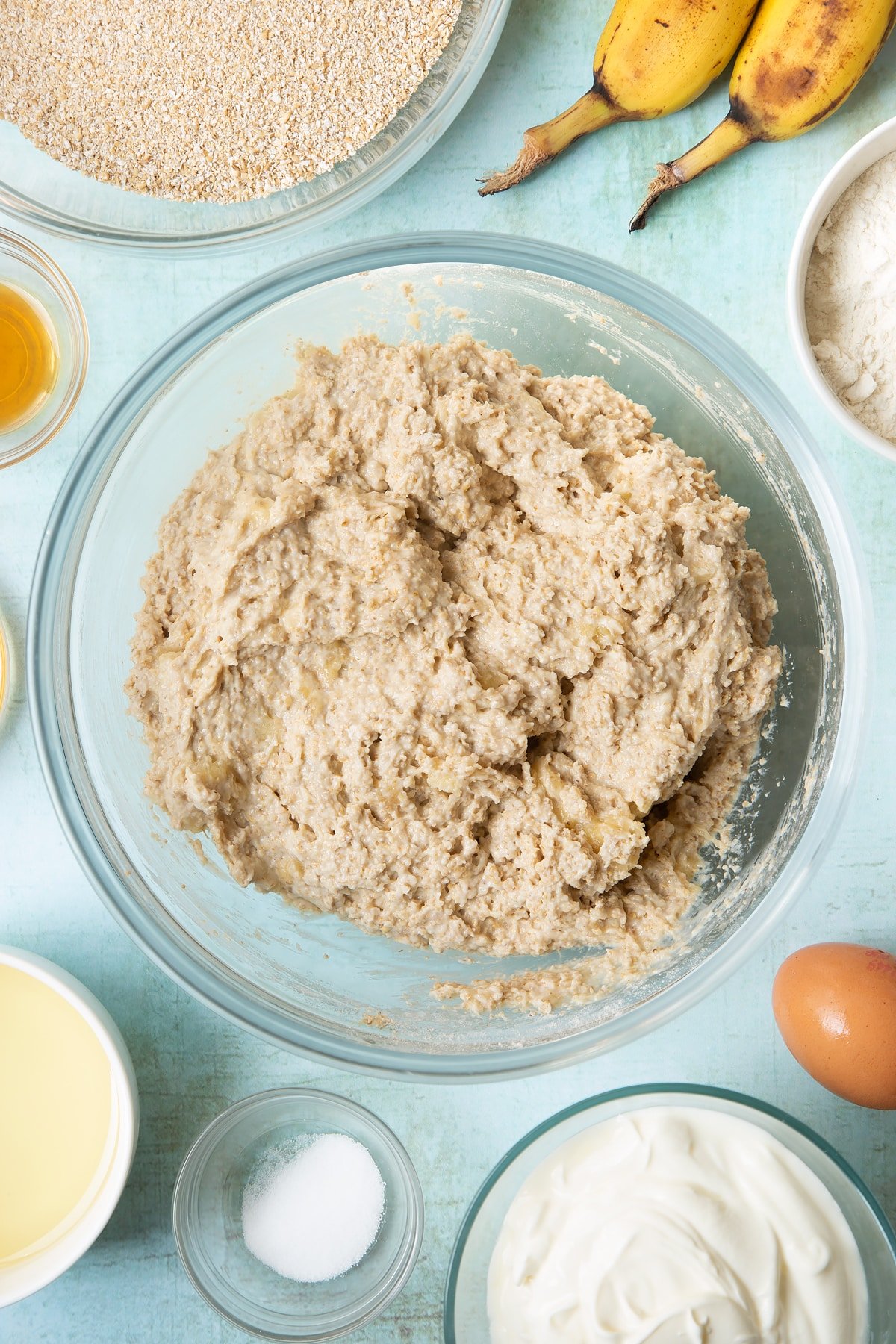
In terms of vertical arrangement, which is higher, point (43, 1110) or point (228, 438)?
point (228, 438)

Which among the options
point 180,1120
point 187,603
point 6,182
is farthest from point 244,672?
point 6,182

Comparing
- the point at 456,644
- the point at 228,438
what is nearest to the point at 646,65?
the point at 228,438

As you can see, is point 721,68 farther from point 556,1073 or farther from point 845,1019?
point 556,1073

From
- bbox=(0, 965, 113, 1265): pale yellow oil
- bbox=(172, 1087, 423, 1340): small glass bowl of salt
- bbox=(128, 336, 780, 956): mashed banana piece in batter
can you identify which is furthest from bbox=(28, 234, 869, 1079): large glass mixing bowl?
bbox=(0, 965, 113, 1265): pale yellow oil

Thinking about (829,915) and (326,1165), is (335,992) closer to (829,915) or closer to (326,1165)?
(326,1165)

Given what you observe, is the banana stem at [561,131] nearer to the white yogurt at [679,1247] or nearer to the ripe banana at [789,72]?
the ripe banana at [789,72]

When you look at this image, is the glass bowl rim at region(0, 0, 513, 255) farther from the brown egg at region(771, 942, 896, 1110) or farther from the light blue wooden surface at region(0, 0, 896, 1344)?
the brown egg at region(771, 942, 896, 1110)
